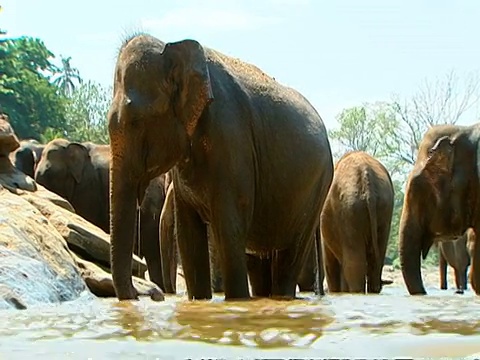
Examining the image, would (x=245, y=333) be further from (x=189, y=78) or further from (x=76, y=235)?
(x=76, y=235)

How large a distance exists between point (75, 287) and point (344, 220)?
6034 mm

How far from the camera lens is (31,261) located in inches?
242

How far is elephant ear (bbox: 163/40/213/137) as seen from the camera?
589 centimetres

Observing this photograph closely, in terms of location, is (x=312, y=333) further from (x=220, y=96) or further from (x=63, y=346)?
(x=220, y=96)

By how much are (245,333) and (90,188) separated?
47.1 feet

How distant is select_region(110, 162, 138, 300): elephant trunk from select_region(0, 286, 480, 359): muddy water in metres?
1.59

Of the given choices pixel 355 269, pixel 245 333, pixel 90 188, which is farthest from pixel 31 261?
pixel 90 188

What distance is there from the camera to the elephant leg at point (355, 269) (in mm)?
11680

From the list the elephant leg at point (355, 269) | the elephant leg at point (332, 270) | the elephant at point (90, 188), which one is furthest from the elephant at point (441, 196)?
the elephant at point (90, 188)

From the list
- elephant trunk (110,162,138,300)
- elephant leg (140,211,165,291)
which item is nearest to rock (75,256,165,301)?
elephant trunk (110,162,138,300)

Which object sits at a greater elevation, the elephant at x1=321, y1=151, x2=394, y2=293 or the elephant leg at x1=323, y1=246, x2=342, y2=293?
the elephant at x1=321, y1=151, x2=394, y2=293

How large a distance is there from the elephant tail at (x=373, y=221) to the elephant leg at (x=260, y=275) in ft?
14.4

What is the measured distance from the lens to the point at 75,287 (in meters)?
6.84

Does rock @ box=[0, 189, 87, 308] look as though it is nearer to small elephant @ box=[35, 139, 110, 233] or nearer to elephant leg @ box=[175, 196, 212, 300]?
elephant leg @ box=[175, 196, 212, 300]
